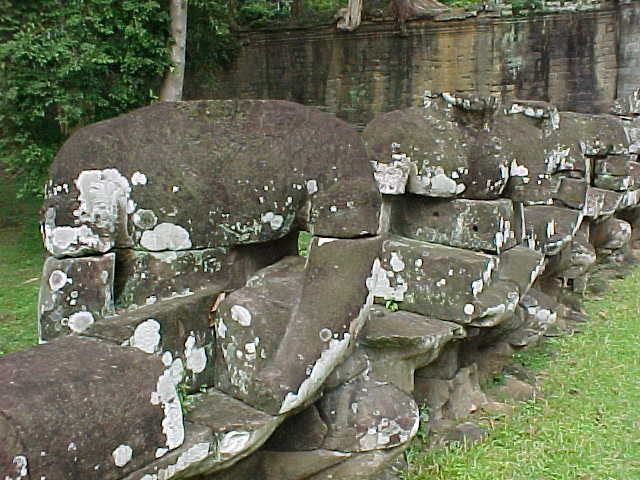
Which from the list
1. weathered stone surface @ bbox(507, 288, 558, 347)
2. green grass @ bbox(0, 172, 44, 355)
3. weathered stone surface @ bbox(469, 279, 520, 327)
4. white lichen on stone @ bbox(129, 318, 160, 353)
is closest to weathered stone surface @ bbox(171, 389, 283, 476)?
white lichen on stone @ bbox(129, 318, 160, 353)

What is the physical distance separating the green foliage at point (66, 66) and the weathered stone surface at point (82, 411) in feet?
21.6

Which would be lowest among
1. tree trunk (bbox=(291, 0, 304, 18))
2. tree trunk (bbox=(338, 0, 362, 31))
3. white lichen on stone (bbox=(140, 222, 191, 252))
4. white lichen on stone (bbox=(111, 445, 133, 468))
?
white lichen on stone (bbox=(111, 445, 133, 468))

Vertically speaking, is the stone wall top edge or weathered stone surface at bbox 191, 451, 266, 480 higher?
the stone wall top edge

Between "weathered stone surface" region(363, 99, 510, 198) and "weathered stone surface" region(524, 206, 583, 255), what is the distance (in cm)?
127

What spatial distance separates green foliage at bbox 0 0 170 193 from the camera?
8180 millimetres

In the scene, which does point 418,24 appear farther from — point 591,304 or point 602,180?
point 591,304

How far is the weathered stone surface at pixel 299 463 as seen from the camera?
3.01 m

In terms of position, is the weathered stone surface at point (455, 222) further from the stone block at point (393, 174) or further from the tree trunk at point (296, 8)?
the tree trunk at point (296, 8)

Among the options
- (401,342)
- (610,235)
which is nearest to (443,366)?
(401,342)

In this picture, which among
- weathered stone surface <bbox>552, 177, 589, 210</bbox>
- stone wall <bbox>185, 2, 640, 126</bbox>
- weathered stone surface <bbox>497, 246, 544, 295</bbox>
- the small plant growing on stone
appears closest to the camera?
the small plant growing on stone

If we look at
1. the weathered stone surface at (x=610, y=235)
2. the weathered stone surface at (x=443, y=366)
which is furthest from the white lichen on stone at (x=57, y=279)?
the weathered stone surface at (x=610, y=235)

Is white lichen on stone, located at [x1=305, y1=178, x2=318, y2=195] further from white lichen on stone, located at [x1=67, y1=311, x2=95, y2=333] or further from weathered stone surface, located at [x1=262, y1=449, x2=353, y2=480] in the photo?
weathered stone surface, located at [x1=262, y1=449, x2=353, y2=480]

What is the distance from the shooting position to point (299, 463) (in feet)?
9.89

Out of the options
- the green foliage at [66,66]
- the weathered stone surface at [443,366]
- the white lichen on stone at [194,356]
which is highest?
the green foliage at [66,66]
